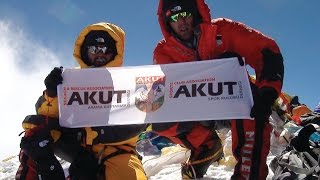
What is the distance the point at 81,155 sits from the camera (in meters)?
4.71

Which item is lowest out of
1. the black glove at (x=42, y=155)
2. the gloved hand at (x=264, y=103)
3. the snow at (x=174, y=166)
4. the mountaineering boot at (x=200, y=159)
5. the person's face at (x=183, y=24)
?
Answer: the snow at (x=174, y=166)

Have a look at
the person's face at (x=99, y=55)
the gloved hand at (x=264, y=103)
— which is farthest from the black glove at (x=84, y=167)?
the gloved hand at (x=264, y=103)

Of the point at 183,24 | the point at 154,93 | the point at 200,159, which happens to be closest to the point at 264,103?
the point at 154,93

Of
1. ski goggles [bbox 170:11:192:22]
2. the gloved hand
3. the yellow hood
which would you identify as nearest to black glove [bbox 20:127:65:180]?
the yellow hood

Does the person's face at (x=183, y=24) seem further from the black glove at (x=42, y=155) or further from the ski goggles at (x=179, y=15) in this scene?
the black glove at (x=42, y=155)

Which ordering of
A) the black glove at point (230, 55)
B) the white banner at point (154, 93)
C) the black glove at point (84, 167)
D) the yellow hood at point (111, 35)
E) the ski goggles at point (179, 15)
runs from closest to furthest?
1. the black glove at point (84, 167)
2. the white banner at point (154, 93)
3. the black glove at point (230, 55)
4. the yellow hood at point (111, 35)
5. the ski goggles at point (179, 15)

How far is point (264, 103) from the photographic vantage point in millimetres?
4426

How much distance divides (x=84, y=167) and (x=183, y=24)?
7.29ft

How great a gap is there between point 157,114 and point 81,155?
3.13 ft

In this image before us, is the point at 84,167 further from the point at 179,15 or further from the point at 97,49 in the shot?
the point at 179,15

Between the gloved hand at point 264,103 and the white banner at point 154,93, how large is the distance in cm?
27

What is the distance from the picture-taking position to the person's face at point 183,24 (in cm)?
562

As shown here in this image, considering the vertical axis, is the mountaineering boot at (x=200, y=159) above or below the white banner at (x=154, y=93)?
below

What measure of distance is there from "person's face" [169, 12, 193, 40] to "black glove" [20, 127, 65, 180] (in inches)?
87.1
